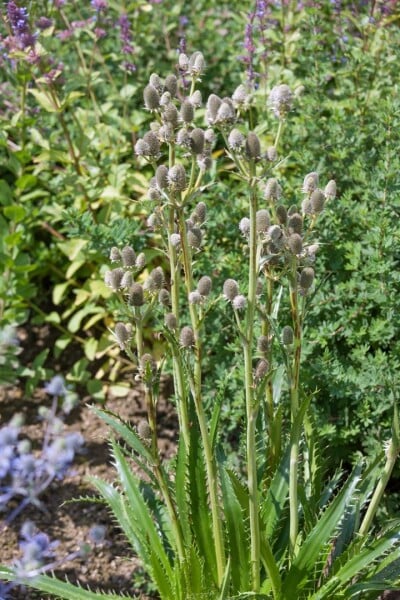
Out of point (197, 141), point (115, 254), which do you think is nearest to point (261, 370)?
point (115, 254)

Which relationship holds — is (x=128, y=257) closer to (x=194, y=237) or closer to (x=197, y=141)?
(x=194, y=237)

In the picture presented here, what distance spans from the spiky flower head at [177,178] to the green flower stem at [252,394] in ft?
0.66

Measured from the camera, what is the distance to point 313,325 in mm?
3018

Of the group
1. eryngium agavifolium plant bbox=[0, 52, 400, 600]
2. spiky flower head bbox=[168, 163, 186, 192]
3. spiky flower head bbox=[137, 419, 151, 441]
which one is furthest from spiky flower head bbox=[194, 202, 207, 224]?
spiky flower head bbox=[137, 419, 151, 441]

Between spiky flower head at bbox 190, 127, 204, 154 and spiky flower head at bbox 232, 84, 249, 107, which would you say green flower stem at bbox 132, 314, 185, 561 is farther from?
spiky flower head at bbox 232, 84, 249, 107

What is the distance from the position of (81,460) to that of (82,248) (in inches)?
37.2

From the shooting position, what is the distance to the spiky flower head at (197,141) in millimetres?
1759

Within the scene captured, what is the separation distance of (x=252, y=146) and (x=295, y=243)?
0.27 m

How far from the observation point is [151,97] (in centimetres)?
190

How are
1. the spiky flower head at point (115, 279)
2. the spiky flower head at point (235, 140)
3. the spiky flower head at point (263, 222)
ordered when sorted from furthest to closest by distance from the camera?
the spiky flower head at point (115, 279)
the spiky flower head at point (263, 222)
the spiky flower head at point (235, 140)

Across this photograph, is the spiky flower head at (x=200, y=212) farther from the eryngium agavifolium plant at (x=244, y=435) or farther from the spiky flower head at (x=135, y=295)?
the spiky flower head at (x=135, y=295)

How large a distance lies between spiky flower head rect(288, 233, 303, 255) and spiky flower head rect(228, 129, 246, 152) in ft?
0.86

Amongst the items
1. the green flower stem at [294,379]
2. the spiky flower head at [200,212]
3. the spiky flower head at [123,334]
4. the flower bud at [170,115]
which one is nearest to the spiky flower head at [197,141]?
the flower bud at [170,115]

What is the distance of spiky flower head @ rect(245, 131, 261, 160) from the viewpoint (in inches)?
63.4
